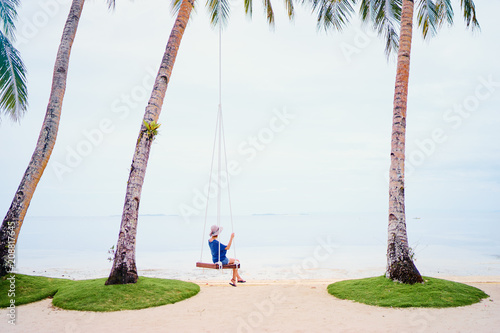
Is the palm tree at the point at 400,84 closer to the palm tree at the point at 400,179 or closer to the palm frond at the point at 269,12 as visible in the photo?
the palm tree at the point at 400,179

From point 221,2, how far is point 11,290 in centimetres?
887

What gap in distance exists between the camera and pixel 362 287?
762 cm

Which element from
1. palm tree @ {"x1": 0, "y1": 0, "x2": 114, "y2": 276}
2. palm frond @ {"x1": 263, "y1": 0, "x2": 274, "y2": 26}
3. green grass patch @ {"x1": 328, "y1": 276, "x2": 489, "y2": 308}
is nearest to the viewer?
green grass patch @ {"x1": 328, "y1": 276, "x2": 489, "y2": 308}

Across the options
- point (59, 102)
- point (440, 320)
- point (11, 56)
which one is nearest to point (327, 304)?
point (440, 320)

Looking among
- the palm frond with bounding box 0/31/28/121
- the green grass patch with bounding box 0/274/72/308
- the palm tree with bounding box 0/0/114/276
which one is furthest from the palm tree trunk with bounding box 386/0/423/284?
the palm frond with bounding box 0/31/28/121

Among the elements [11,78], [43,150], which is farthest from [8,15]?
[43,150]

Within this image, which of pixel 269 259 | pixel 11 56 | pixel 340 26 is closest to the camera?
pixel 11 56

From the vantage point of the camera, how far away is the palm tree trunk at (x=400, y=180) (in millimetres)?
7531

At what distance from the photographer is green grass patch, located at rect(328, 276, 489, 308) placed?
258 inches

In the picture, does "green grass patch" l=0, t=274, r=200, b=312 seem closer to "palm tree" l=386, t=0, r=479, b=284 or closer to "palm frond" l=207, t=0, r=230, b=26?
"palm tree" l=386, t=0, r=479, b=284

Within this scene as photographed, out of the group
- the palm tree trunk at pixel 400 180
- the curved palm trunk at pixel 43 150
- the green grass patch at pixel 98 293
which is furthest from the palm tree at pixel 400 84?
the curved palm trunk at pixel 43 150

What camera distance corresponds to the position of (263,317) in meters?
6.00

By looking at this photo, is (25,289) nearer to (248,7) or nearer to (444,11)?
(248,7)

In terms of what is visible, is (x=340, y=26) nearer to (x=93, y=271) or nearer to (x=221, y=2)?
(x=221, y=2)
